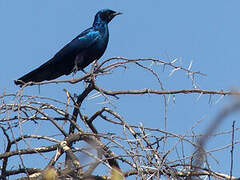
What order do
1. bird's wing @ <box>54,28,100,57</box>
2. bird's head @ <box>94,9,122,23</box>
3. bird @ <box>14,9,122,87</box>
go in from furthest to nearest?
bird's head @ <box>94,9,122,23</box> → bird's wing @ <box>54,28,100,57</box> → bird @ <box>14,9,122,87</box>

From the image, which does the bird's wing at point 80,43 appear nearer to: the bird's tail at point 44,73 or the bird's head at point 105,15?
the bird's tail at point 44,73

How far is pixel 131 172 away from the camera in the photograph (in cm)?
290

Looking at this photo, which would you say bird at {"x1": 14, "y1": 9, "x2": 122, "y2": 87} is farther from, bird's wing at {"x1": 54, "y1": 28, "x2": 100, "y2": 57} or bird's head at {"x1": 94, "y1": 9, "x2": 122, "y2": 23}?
bird's head at {"x1": 94, "y1": 9, "x2": 122, "y2": 23}

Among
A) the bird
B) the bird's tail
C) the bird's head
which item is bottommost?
the bird's tail

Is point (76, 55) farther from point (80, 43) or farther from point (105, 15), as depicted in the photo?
point (105, 15)

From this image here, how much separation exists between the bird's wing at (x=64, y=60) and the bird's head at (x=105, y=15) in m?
0.34

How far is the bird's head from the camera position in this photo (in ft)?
23.0

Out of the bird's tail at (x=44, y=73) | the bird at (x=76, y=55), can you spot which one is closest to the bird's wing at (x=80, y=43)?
the bird at (x=76, y=55)

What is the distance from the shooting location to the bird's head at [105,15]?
23.0 feet

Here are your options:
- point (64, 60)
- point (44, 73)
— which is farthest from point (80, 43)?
point (44, 73)

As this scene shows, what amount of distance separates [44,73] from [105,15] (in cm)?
162

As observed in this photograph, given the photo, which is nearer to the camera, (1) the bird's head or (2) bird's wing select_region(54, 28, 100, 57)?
(2) bird's wing select_region(54, 28, 100, 57)

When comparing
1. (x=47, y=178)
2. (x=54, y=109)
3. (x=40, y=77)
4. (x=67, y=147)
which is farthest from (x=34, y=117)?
(x=40, y=77)

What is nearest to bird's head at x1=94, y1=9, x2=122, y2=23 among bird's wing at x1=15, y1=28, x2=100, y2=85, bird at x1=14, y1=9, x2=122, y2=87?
bird at x1=14, y1=9, x2=122, y2=87
